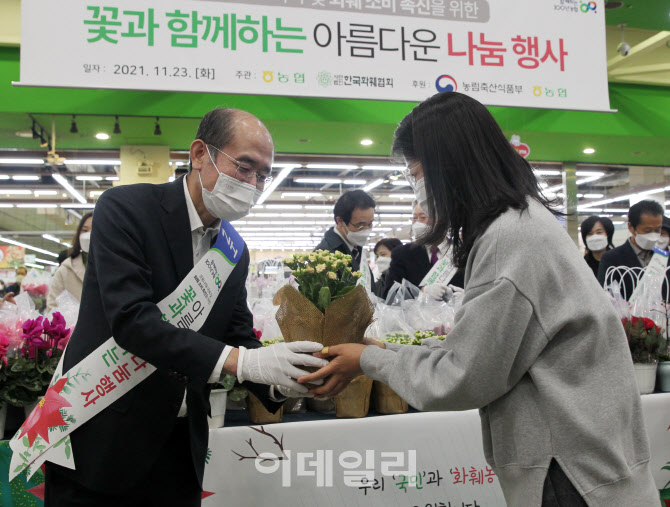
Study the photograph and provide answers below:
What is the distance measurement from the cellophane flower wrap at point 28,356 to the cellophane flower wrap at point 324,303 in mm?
918

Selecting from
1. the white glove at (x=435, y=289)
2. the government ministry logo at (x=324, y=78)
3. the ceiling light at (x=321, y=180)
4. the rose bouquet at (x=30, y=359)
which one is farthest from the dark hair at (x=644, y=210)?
the ceiling light at (x=321, y=180)

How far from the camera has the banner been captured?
4.41ft

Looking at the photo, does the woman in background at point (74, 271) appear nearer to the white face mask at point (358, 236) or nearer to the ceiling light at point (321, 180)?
the white face mask at point (358, 236)

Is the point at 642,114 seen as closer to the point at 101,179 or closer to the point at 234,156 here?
the point at 234,156

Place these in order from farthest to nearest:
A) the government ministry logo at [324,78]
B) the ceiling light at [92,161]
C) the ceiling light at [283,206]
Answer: the ceiling light at [283,206]
the ceiling light at [92,161]
the government ministry logo at [324,78]

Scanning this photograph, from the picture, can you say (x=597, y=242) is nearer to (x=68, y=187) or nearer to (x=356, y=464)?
(x=356, y=464)

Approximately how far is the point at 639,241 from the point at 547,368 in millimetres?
3136

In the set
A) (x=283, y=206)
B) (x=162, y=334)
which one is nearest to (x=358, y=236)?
(x=162, y=334)

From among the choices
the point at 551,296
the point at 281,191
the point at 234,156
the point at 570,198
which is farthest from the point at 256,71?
the point at 281,191

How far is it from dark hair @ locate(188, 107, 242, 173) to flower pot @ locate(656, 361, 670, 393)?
2.18m

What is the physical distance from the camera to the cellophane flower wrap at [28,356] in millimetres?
1873

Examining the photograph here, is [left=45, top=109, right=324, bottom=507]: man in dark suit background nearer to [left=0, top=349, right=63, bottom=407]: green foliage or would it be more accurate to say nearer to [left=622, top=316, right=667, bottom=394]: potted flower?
[left=0, top=349, right=63, bottom=407]: green foliage

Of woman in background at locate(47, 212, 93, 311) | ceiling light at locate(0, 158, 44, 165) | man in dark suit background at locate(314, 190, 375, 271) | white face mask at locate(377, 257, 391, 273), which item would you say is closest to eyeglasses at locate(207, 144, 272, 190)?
man in dark suit background at locate(314, 190, 375, 271)

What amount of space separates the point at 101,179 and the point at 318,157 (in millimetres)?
3479
